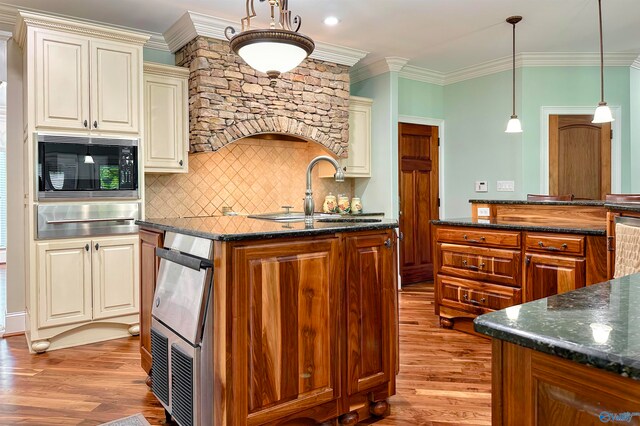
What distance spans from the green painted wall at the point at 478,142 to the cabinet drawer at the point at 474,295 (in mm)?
2234

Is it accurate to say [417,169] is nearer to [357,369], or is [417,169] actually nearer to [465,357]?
[465,357]

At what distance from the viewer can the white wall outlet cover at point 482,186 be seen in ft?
18.8

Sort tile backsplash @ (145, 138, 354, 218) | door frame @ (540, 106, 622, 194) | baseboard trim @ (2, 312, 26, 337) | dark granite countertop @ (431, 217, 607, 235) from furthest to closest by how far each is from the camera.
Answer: door frame @ (540, 106, 622, 194), tile backsplash @ (145, 138, 354, 218), baseboard trim @ (2, 312, 26, 337), dark granite countertop @ (431, 217, 607, 235)

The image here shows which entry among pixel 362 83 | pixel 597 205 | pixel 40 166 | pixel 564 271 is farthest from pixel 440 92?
pixel 40 166

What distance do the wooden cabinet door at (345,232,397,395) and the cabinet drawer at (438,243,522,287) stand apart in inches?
57.6

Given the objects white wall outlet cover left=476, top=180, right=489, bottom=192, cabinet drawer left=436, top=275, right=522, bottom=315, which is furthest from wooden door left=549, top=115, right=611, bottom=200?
cabinet drawer left=436, top=275, right=522, bottom=315

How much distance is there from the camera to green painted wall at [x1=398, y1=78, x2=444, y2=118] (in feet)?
18.9

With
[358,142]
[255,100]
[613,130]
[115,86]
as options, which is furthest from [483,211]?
[115,86]

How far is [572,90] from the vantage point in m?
5.30

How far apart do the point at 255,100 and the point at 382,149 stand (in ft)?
5.80

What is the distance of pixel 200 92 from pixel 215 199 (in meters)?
1.12

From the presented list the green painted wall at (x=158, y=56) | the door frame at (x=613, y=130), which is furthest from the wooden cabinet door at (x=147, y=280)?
the door frame at (x=613, y=130)

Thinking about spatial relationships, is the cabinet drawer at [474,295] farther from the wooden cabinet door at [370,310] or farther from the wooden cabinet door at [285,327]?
the wooden cabinet door at [285,327]

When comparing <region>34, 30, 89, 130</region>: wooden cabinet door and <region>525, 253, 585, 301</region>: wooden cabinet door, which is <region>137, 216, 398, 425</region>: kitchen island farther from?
<region>34, 30, 89, 130</region>: wooden cabinet door
